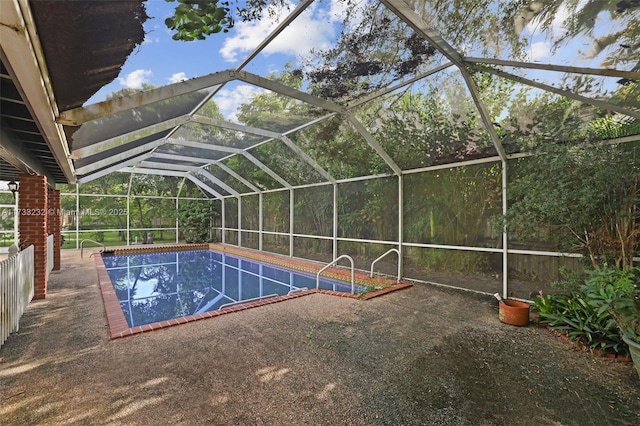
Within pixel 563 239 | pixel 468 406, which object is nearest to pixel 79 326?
pixel 468 406

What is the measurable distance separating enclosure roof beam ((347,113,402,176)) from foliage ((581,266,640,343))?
4109 millimetres

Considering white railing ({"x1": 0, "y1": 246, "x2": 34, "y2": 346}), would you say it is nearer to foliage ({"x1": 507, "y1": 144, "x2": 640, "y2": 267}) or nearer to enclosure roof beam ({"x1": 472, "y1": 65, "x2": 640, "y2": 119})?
enclosure roof beam ({"x1": 472, "y1": 65, "x2": 640, "y2": 119})

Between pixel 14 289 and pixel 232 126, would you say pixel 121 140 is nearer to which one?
pixel 232 126

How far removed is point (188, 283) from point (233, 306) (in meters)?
3.82

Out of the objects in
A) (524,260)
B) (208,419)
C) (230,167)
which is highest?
(230,167)

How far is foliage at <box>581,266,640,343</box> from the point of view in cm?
276

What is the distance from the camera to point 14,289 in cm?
376

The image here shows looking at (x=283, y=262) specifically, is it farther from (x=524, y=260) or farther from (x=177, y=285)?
(x=524, y=260)

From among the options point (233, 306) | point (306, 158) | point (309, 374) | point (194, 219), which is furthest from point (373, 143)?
point (194, 219)

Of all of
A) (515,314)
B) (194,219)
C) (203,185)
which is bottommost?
(515,314)

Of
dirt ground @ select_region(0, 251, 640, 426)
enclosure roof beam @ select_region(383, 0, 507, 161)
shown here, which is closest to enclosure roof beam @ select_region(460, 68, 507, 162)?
enclosure roof beam @ select_region(383, 0, 507, 161)

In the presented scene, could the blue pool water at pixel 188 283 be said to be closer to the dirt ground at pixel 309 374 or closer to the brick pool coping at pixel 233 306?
the brick pool coping at pixel 233 306

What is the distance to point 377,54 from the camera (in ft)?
12.2

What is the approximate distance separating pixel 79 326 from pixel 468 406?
4.74 meters
